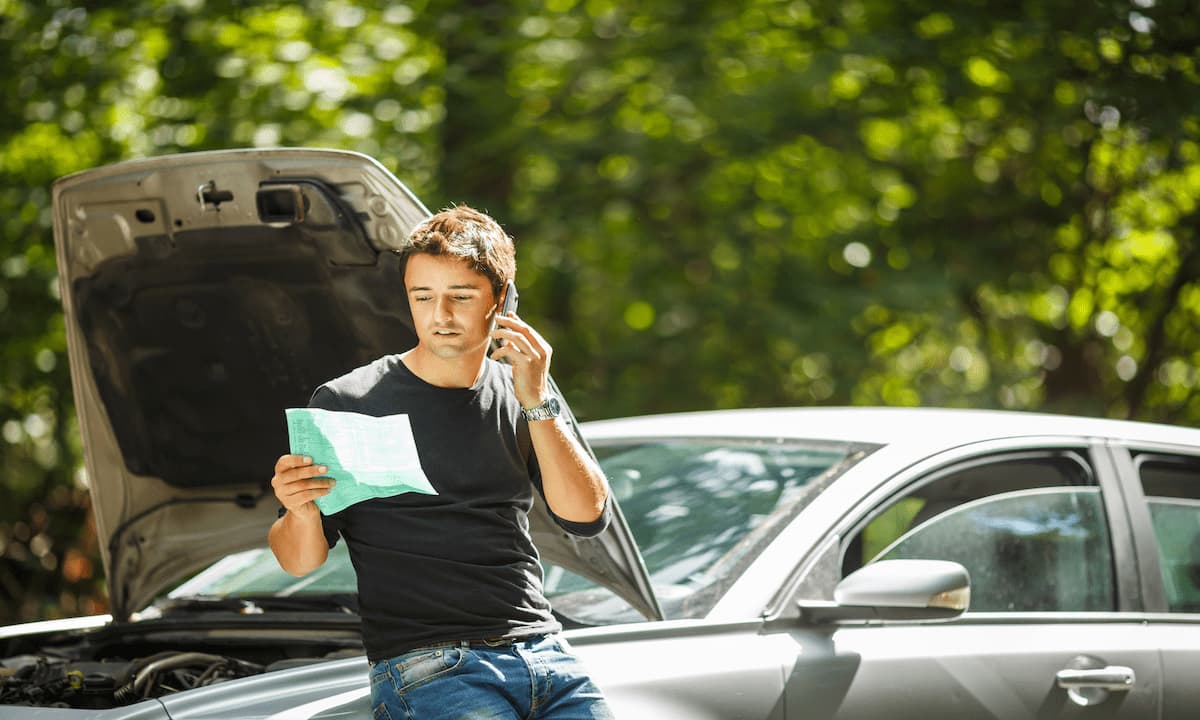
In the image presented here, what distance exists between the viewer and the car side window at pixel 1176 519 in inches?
136

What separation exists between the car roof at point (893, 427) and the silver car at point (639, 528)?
0.02m

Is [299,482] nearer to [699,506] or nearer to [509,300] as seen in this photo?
[509,300]

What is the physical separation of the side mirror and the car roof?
0.49 metres

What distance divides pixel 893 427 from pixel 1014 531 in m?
0.40

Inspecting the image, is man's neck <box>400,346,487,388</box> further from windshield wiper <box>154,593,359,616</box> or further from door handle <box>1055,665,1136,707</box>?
door handle <box>1055,665,1136,707</box>

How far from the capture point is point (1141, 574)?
3355mm

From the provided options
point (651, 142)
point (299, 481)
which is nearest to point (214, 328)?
point (299, 481)

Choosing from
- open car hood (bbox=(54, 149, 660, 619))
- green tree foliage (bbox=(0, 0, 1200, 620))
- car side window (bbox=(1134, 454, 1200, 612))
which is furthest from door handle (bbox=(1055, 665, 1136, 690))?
green tree foliage (bbox=(0, 0, 1200, 620))

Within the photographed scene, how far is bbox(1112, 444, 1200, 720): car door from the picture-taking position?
3.21 m

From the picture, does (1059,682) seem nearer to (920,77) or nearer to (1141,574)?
(1141,574)

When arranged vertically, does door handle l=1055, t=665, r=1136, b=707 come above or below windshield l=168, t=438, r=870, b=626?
below

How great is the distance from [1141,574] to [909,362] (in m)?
7.86

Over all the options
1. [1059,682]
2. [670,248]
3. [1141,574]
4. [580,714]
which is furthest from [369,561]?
[670,248]

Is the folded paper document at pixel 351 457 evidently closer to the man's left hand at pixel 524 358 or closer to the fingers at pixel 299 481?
the fingers at pixel 299 481
